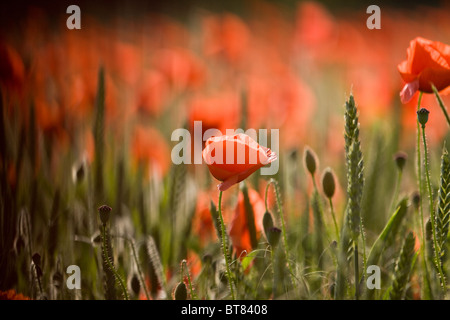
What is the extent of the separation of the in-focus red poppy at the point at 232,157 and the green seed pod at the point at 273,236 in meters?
0.08

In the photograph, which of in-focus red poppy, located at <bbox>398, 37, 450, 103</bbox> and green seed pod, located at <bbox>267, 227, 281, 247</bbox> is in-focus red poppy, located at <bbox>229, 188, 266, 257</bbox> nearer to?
green seed pod, located at <bbox>267, 227, 281, 247</bbox>

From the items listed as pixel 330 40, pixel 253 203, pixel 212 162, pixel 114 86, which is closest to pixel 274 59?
pixel 330 40

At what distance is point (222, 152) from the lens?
0.57 meters

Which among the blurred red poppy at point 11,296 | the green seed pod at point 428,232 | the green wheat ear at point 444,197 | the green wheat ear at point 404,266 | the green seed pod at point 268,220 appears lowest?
the blurred red poppy at point 11,296

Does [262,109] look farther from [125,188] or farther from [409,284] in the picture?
[409,284]

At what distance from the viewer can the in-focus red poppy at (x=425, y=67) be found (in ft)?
2.01

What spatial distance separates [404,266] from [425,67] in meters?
0.21

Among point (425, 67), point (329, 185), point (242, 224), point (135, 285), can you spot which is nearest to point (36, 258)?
point (135, 285)

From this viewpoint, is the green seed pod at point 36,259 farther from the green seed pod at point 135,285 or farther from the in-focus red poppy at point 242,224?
the in-focus red poppy at point 242,224

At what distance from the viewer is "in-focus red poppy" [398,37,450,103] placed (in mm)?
611

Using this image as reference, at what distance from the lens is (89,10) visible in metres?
0.83

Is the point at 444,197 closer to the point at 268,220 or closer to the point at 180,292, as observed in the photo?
the point at 268,220

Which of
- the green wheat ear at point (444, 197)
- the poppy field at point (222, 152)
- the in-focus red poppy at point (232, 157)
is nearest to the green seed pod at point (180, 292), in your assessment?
the poppy field at point (222, 152)

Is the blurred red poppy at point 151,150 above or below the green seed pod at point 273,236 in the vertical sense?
above
